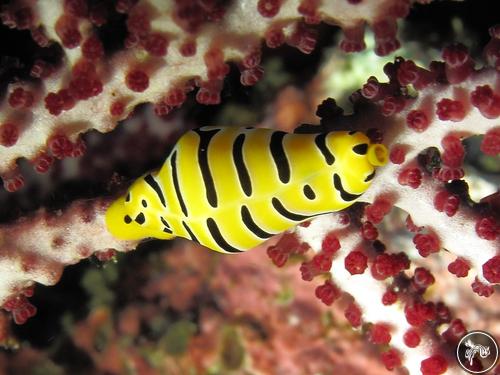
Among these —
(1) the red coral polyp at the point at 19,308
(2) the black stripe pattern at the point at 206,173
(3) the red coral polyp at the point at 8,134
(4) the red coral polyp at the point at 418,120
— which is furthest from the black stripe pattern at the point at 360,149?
(1) the red coral polyp at the point at 19,308

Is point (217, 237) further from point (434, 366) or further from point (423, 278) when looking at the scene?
point (434, 366)

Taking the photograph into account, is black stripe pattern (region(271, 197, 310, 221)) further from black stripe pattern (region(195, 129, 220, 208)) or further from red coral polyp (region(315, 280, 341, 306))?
red coral polyp (region(315, 280, 341, 306))

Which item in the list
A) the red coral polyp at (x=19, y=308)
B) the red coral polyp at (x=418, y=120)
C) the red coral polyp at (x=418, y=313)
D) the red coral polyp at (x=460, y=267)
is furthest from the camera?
the red coral polyp at (x=19, y=308)

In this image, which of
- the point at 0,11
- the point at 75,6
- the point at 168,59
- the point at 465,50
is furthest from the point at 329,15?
the point at 0,11

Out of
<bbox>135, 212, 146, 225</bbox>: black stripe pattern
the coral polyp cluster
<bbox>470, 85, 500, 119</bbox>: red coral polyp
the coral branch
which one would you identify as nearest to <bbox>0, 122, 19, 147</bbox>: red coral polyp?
the coral polyp cluster

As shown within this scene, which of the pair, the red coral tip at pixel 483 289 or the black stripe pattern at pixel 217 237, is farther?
the red coral tip at pixel 483 289

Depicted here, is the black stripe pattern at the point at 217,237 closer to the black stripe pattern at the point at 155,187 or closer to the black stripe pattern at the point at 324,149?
the black stripe pattern at the point at 155,187

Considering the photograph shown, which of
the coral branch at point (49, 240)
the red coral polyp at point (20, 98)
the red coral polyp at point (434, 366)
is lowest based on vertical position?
the red coral polyp at point (434, 366)
